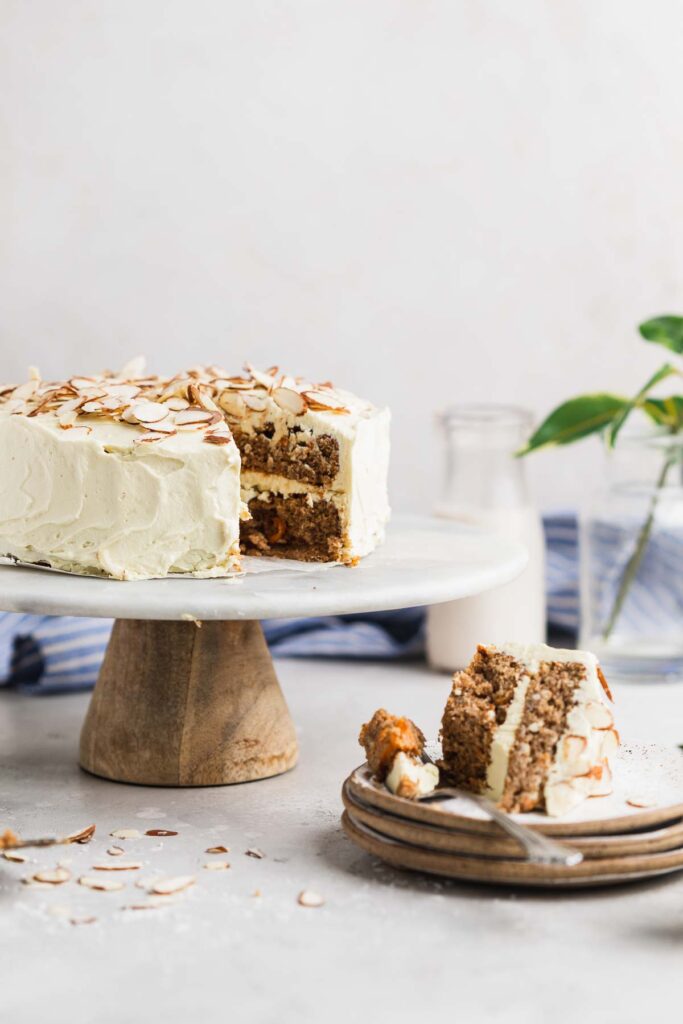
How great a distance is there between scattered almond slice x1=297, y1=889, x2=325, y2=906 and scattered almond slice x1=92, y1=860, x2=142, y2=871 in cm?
20

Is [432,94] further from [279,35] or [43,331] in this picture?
[43,331]

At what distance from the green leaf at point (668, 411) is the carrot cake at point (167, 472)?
72cm

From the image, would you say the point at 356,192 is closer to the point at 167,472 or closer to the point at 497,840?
the point at 167,472

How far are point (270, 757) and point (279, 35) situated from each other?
176cm

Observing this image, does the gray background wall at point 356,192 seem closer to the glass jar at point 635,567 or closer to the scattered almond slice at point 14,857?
the glass jar at point 635,567

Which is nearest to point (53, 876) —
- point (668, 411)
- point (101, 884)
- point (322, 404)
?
point (101, 884)

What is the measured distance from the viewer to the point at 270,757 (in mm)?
1906

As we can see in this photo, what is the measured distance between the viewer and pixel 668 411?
100 inches

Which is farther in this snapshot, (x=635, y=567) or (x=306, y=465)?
(x=635, y=567)

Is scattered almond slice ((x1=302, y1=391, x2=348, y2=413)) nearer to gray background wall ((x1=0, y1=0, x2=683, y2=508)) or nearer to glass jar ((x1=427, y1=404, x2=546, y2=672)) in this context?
glass jar ((x1=427, y1=404, x2=546, y2=672))

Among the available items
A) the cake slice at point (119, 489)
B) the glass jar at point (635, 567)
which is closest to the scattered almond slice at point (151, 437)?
the cake slice at point (119, 489)

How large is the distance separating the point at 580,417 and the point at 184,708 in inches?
41.7

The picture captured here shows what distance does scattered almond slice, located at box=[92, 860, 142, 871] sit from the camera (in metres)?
1.53

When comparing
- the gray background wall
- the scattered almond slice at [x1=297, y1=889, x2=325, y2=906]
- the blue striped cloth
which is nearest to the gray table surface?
the scattered almond slice at [x1=297, y1=889, x2=325, y2=906]
